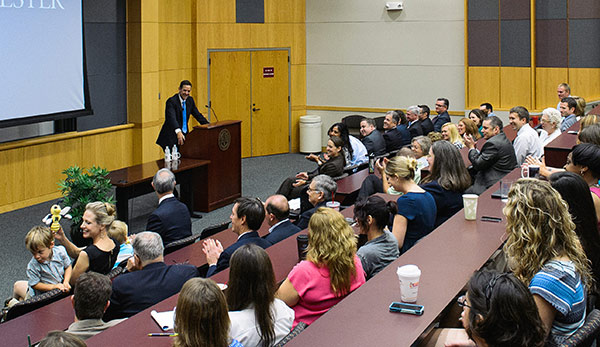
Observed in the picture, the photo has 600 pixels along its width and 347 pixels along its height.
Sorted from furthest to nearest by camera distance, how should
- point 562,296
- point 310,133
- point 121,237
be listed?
point 310,133 → point 121,237 → point 562,296

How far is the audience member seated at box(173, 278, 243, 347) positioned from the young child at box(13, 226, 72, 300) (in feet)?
8.19

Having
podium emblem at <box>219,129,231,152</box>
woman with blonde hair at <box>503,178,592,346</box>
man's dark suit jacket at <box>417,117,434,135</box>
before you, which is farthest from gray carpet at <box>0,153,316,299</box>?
woman with blonde hair at <box>503,178,592,346</box>

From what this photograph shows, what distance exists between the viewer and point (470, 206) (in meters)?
4.57

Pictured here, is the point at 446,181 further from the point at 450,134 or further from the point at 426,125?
the point at 426,125

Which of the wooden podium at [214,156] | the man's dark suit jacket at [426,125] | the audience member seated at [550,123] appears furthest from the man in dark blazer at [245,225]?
the man's dark suit jacket at [426,125]

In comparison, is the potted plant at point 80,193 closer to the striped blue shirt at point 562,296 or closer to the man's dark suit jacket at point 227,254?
the man's dark suit jacket at point 227,254

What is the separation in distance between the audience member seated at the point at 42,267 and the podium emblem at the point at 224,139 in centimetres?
455

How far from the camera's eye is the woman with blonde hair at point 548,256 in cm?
290

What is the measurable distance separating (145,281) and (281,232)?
126 cm

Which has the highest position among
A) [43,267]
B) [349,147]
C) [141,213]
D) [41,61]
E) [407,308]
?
[41,61]

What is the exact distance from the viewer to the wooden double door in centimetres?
1305

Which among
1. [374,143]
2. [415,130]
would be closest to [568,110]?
[415,130]

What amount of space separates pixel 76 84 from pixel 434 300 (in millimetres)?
8246

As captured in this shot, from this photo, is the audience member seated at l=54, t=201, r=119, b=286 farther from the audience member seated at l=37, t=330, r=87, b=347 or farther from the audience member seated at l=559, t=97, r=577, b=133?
the audience member seated at l=559, t=97, r=577, b=133
